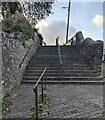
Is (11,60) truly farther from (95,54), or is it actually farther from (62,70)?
(95,54)

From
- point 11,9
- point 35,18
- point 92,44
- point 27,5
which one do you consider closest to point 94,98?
point 92,44

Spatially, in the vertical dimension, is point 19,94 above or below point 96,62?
below

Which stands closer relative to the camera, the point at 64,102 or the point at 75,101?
the point at 64,102

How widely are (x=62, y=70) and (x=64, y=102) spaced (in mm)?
3450

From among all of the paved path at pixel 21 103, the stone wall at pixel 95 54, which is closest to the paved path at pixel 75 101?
the paved path at pixel 21 103

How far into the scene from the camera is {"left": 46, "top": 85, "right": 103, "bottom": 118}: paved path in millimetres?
4582

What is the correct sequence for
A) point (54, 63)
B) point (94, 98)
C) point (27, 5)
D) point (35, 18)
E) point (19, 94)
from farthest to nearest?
point (35, 18) < point (27, 5) < point (54, 63) < point (19, 94) < point (94, 98)

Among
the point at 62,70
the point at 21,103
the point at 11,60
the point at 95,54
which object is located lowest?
the point at 21,103

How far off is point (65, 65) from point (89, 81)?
5.82ft

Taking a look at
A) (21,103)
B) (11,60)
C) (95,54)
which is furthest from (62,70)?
(21,103)

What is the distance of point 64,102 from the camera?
213 inches

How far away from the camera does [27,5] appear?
11.5m

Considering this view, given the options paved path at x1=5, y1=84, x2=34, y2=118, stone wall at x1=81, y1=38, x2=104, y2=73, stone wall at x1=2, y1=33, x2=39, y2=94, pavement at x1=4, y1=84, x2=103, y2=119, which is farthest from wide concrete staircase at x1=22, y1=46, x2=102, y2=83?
paved path at x1=5, y1=84, x2=34, y2=118

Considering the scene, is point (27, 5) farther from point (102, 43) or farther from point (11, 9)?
point (102, 43)
